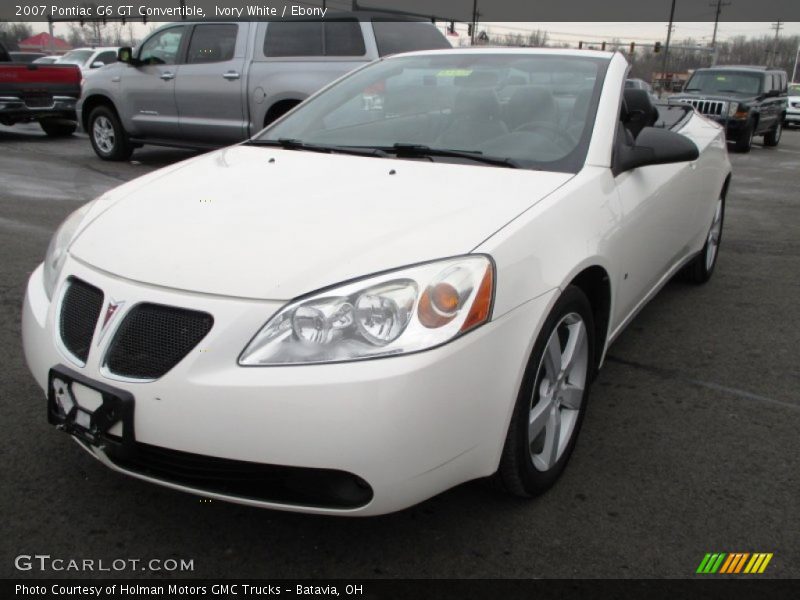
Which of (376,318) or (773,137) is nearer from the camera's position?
(376,318)

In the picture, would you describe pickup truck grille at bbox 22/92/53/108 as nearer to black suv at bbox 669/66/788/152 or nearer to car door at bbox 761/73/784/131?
black suv at bbox 669/66/788/152

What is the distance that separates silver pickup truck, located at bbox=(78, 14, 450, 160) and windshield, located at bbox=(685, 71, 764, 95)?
35.8 ft

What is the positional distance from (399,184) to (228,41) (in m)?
7.46

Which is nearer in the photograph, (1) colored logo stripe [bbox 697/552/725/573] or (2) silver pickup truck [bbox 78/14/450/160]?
(1) colored logo stripe [bbox 697/552/725/573]

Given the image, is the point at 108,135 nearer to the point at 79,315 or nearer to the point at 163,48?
the point at 163,48

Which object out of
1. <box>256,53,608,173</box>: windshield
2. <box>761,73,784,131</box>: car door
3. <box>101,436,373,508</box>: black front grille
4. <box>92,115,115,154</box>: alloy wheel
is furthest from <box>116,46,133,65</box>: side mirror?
<box>761,73,784,131</box>: car door

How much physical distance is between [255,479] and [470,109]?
1976mm

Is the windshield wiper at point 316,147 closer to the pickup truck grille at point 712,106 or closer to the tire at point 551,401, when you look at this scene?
the tire at point 551,401

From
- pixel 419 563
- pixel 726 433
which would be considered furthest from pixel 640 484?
pixel 419 563

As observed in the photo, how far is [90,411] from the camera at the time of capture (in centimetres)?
209

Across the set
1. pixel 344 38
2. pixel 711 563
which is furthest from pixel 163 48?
pixel 711 563

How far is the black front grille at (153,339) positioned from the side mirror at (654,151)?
6.01 ft

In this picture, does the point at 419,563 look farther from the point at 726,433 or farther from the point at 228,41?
the point at 228,41

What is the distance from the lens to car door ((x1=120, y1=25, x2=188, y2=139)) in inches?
381
